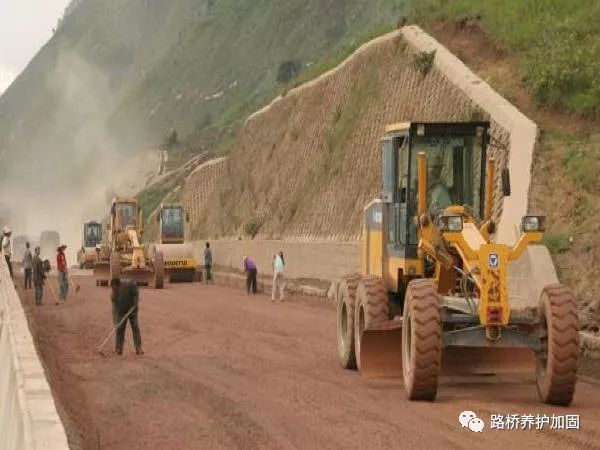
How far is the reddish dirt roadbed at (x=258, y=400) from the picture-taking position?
37.0 ft

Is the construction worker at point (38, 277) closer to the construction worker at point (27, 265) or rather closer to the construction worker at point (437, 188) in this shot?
the construction worker at point (27, 265)

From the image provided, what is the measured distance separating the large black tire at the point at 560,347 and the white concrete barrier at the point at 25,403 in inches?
223

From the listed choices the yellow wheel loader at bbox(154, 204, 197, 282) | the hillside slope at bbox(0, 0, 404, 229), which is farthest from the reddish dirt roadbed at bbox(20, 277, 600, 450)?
the hillside slope at bbox(0, 0, 404, 229)

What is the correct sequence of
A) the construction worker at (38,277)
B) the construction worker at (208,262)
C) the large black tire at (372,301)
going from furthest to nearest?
the construction worker at (208,262) < the construction worker at (38,277) < the large black tire at (372,301)

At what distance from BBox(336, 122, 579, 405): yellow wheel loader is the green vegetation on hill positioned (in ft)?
50.9

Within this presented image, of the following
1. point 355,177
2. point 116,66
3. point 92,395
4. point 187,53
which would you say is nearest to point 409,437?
point 92,395

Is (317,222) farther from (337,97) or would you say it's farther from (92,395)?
(92,395)

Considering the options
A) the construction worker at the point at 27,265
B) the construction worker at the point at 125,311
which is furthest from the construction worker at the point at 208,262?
the construction worker at the point at 125,311

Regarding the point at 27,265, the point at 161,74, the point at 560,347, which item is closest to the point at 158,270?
the point at 27,265

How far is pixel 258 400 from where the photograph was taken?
13.9 metres

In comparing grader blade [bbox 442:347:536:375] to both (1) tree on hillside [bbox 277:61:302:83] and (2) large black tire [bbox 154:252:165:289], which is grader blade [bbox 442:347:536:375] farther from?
(1) tree on hillside [bbox 277:61:302:83]

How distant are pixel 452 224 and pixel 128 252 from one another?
3350 centimetres

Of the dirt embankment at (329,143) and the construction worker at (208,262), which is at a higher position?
the dirt embankment at (329,143)

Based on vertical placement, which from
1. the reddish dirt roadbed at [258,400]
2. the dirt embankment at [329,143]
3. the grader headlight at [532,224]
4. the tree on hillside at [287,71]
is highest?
the tree on hillside at [287,71]
